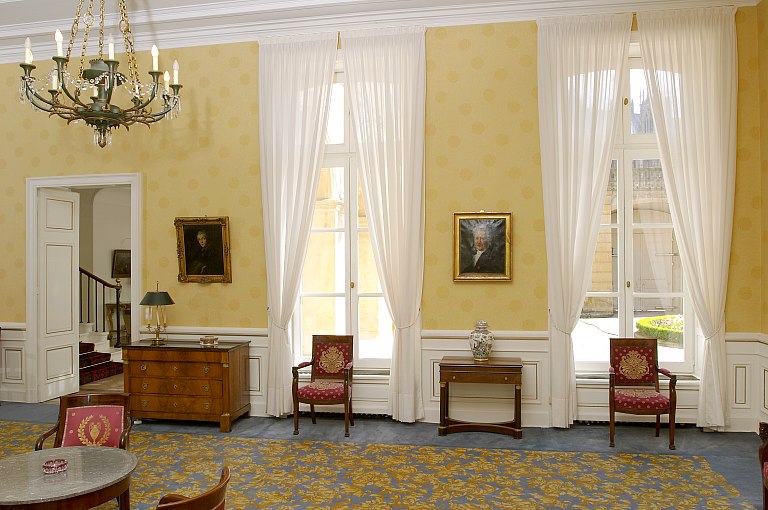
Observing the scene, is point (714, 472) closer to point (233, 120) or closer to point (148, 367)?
point (148, 367)

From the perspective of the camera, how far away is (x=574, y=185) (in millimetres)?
6031

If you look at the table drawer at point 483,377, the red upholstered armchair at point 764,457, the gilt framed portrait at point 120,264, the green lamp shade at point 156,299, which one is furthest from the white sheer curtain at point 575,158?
the gilt framed portrait at point 120,264

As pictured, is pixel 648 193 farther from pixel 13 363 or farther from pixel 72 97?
pixel 13 363

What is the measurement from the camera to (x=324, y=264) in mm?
6801

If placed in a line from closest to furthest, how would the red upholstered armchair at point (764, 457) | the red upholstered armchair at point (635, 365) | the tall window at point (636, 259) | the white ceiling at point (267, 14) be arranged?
1. the red upholstered armchair at point (764, 457)
2. the red upholstered armchair at point (635, 365)
3. the white ceiling at point (267, 14)
4. the tall window at point (636, 259)

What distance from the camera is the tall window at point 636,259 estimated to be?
6.24 metres

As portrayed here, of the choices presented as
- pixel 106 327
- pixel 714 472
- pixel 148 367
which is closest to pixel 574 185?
pixel 714 472

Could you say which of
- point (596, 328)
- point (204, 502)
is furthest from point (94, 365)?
point (204, 502)

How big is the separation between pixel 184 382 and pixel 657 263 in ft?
16.4

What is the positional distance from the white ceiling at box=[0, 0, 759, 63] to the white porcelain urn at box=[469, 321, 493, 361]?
3.18 m

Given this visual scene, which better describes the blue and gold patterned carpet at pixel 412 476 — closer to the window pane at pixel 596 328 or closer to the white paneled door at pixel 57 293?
the window pane at pixel 596 328

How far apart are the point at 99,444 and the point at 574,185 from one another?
472cm

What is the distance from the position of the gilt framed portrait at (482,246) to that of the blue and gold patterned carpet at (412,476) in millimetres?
1783

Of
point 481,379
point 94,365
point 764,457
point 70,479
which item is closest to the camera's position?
point 70,479
